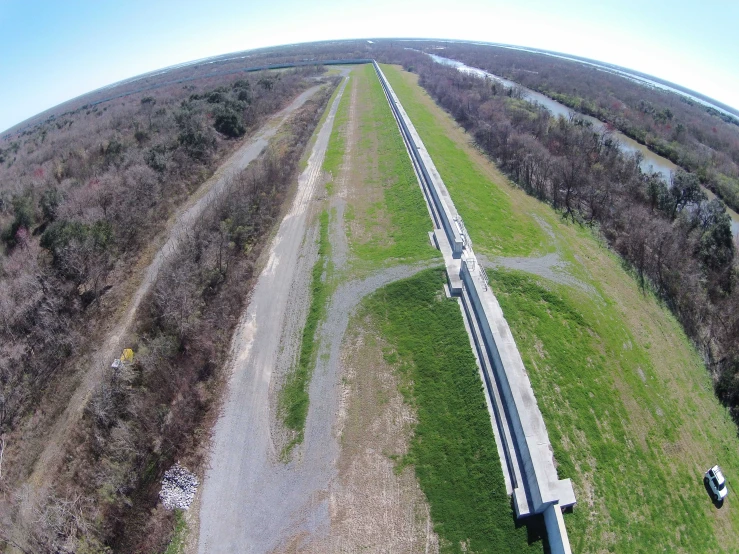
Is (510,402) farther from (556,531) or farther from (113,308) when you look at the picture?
(113,308)

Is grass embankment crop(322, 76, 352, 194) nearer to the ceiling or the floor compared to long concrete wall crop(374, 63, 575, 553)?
nearer to the ceiling

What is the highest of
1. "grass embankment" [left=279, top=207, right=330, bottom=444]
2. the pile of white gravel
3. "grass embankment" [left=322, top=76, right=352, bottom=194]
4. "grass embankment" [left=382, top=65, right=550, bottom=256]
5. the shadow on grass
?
"grass embankment" [left=322, top=76, right=352, bottom=194]

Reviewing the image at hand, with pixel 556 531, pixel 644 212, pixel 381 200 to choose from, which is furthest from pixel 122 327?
pixel 644 212

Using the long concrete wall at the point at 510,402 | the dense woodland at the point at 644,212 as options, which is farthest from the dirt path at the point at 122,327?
the dense woodland at the point at 644,212

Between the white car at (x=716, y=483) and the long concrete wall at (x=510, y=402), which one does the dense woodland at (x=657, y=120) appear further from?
the white car at (x=716, y=483)

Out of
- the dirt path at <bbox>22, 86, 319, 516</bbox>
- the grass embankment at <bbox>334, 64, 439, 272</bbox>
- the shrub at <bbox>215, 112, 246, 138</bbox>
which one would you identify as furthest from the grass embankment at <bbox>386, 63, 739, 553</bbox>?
the shrub at <bbox>215, 112, 246, 138</bbox>

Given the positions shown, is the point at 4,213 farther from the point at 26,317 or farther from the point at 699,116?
the point at 699,116

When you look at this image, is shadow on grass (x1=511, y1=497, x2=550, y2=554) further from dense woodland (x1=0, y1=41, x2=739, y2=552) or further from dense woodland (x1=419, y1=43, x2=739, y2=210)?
dense woodland (x1=419, y1=43, x2=739, y2=210)
